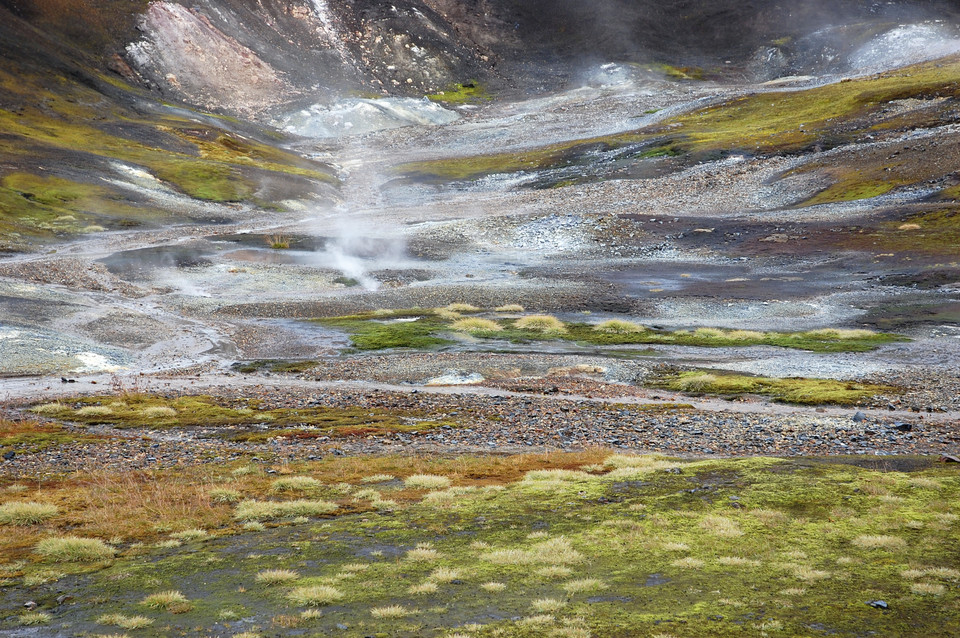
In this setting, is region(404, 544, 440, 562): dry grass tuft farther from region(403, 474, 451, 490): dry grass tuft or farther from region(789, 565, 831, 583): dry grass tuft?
region(789, 565, 831, 583): dry grass tuft

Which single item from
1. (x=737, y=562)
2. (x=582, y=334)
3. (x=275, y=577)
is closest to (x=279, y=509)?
(x=275, y=577)

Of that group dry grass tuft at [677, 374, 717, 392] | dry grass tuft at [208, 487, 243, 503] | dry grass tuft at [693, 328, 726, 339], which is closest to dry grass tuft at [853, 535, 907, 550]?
Answer: dry grass tuft at [208, 487, 243, 503]

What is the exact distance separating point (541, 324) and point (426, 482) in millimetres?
36915

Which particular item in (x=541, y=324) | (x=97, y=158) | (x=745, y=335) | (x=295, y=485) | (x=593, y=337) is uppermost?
(x=97, y=158)

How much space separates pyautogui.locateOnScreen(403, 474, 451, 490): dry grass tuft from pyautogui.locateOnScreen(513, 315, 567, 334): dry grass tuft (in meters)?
34.7

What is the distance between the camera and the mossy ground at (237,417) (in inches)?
1309

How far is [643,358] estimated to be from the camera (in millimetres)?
49094

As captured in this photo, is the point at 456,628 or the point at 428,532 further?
the point at 428,532

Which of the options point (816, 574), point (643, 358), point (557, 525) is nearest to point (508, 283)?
point (643, 358)

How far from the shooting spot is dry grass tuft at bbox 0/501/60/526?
1900 cm

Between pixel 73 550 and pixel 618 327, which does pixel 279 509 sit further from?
pixel 618 327

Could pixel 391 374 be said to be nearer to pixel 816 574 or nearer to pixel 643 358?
pixel 643 358

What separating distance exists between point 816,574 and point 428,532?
8.56 metres

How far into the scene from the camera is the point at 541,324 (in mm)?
58906
